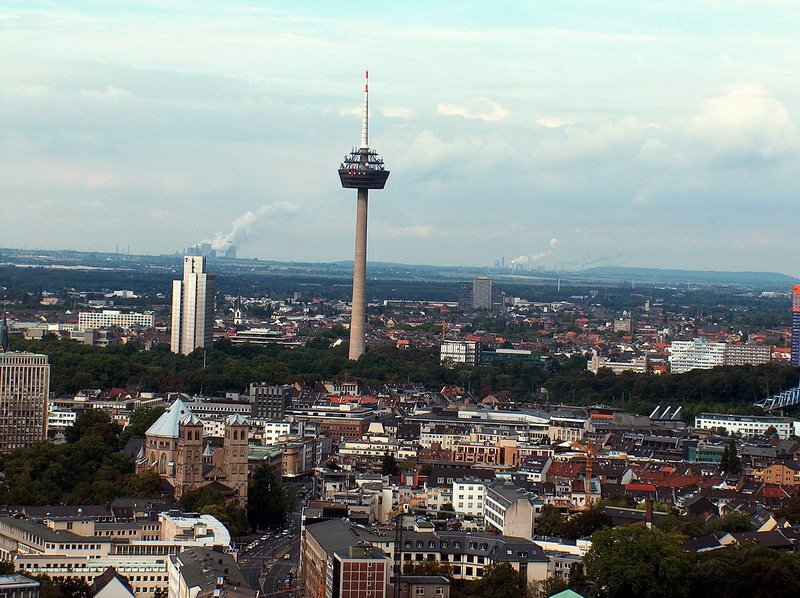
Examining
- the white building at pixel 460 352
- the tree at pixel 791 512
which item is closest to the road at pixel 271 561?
the tree at pixel 791 512

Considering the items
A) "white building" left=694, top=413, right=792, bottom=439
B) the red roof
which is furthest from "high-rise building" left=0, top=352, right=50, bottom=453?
"white building" left=694, top=413, right=792, bottom=439

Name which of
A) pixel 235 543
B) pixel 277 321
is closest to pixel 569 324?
pixel 277 321

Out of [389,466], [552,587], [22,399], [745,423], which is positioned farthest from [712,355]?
[552,587]

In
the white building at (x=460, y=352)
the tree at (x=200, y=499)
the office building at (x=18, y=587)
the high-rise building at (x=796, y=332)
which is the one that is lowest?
the tree at (x=200, y=499)

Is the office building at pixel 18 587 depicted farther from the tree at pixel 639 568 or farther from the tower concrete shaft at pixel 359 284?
the tower concrete shaft at pixel 359 284

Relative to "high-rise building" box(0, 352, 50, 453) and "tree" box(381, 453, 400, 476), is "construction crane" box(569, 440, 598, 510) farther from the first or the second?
"high-rise building" box(0, 352, 50, 453)

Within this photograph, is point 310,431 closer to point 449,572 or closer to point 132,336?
point 449,572
